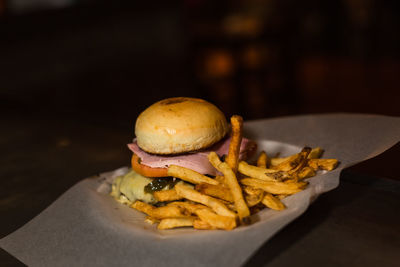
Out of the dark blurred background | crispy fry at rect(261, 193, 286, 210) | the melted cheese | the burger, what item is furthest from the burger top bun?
the dark blurred background

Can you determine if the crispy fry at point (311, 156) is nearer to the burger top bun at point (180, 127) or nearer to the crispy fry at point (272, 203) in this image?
the burger top bun at point (180, 127)

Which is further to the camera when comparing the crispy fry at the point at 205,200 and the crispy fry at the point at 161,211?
the crispy fry at the point at 161,211

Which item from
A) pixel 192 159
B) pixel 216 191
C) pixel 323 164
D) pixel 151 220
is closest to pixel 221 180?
pixel 216 191

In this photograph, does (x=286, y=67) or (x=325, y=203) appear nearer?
(x=325, y=203)

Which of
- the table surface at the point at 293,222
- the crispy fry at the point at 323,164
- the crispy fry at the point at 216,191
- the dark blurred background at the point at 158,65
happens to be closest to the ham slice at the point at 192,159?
the crispy fry at the point at 216,191

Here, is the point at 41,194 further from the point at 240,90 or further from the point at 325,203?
the point at 240,90

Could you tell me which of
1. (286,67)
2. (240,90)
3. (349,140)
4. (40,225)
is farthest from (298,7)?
(40,225)

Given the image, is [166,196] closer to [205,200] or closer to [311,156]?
[205,200]
